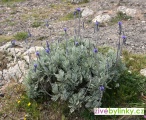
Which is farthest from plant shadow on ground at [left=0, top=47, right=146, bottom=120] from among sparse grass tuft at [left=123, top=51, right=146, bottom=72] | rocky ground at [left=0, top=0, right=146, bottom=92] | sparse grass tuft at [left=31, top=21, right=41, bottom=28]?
sparse grass tuft at [left=31, top=21, right=41, bottom=28]

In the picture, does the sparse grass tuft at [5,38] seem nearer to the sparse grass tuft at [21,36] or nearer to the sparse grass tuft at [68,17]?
the sparse grass tuft at [21,36]

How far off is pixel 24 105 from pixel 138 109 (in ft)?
5.89

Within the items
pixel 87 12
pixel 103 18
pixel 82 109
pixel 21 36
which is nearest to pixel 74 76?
pixel 82 109

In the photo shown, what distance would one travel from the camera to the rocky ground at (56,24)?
272 inches

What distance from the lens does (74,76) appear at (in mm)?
4160

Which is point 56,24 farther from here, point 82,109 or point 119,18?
point 82,109

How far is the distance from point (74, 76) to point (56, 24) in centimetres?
623

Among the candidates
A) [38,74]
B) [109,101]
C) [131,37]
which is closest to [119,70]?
[109,101]

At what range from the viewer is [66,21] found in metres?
10.3

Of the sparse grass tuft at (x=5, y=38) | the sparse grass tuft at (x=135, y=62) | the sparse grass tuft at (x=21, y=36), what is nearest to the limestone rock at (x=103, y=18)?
the sparse grass tuft at (x=21, y=36)

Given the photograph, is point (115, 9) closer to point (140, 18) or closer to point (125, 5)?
point (125, 5)

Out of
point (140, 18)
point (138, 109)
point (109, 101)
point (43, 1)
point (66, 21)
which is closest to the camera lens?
point (138, 109)

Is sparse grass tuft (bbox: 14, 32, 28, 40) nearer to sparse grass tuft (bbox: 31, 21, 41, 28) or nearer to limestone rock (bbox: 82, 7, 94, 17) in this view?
sparse grass tuft (bbox: 31, 21, 41, 28)

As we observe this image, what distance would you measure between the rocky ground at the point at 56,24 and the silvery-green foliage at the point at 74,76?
3.38ft
